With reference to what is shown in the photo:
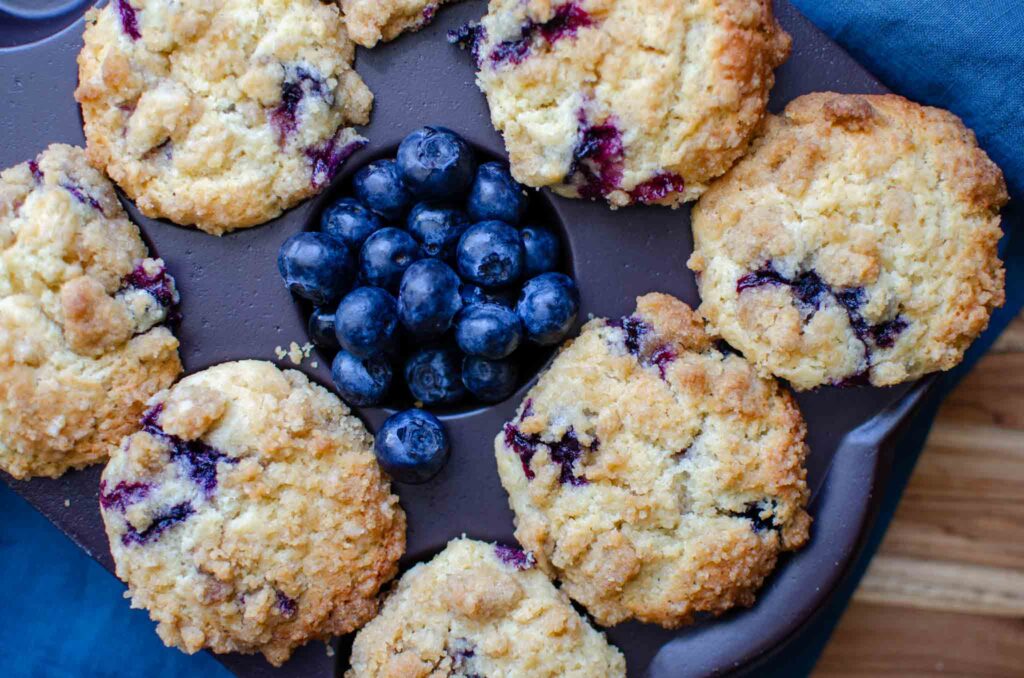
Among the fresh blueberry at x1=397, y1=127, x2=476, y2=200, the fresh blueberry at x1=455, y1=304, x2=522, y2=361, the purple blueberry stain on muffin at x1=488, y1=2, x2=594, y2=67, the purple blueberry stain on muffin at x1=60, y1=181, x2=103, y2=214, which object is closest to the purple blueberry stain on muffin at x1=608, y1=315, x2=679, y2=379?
the fresh blueberry at x1=455, y1=304, x2=522, y2=361

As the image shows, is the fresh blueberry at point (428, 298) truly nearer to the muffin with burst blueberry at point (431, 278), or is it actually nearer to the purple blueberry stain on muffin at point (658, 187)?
the muffin with burst blueberry at point (431, 278)

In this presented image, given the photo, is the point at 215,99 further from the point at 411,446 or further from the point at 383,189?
the point at 411,446

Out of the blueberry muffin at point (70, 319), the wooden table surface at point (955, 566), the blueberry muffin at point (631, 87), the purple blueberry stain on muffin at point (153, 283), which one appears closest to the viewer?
the blueberry muffin at point (631, 87)

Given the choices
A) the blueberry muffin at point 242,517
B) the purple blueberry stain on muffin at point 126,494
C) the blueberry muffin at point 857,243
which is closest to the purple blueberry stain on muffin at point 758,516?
the blueberry muffin at point 857,243

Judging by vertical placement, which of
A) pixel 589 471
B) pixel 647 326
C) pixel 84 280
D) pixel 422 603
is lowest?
pixel 422 603

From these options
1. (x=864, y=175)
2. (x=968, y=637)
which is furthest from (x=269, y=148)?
(x=968, y=637)

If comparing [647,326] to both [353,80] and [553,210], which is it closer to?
[553,210]

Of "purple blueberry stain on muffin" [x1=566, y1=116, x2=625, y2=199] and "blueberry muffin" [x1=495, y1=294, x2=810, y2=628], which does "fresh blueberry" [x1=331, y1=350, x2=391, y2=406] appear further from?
"purple blueberry stain on muffin" [x1=566, y1=116, x2=625, y2=199]

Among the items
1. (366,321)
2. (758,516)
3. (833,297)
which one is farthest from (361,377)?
(833,297)
